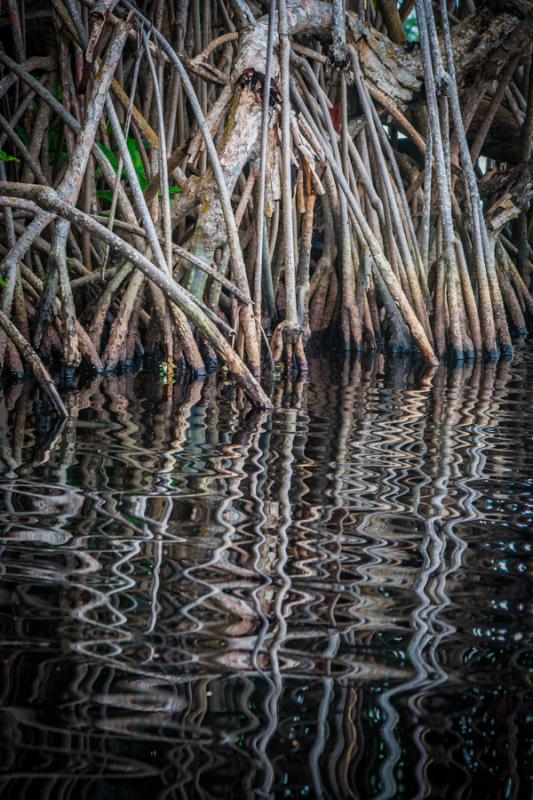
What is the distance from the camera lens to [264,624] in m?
1.41

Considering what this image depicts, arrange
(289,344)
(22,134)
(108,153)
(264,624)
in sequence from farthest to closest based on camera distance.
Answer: (22,134) → (108,153) → (289,344) → (264,624)

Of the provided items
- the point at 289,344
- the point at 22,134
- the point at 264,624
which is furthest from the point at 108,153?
the point at 264,624

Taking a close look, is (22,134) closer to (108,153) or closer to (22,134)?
(22,134)

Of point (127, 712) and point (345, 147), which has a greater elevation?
point (345, 147)

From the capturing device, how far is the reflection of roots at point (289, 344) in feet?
15.3

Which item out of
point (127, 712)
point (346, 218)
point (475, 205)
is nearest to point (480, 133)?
point (475, 205)

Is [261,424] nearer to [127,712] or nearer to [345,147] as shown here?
[127,712]

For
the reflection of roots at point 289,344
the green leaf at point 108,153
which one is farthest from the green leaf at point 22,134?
the reflection of roots at point 289,344

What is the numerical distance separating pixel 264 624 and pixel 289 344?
135 inches

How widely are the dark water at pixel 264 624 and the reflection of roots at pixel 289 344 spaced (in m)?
1.85

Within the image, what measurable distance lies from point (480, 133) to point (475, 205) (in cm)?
122

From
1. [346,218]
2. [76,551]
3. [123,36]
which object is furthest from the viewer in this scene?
[346,218]

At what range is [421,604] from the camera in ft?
5.00

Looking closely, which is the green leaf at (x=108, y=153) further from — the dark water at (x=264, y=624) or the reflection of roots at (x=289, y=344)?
the dark water at (x=264, y=624)
